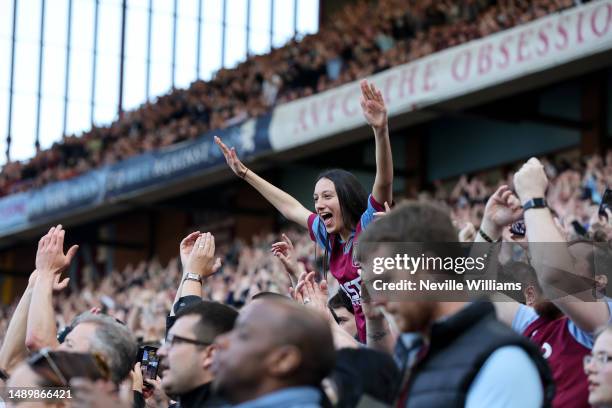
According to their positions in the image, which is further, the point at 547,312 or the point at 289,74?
the point at 289,74

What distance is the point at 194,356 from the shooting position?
373cm

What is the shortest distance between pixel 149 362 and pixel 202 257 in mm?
537

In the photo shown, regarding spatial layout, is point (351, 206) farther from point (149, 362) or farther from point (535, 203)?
point (535, 203)

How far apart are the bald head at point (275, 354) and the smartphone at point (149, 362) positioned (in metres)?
2.31

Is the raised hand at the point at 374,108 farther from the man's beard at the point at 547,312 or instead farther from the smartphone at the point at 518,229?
the man's beard at the point at 547,312

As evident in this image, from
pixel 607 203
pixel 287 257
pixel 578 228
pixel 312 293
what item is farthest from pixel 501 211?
pixel 578 228

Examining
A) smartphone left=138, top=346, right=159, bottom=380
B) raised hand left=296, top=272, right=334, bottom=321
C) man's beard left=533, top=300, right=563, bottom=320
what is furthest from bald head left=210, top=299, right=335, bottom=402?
smartphone left=138, top=346, right=159, bottom=380

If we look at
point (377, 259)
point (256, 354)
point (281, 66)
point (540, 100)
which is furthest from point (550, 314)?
point (281, 66)

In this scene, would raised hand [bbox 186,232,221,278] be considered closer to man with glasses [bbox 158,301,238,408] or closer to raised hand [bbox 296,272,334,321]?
raised hand [bbox 296,272,334,321]

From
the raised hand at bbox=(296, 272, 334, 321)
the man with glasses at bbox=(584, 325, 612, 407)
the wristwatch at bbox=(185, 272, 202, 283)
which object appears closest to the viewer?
the man with glasses at bbox=(584, 325, 612, 407)

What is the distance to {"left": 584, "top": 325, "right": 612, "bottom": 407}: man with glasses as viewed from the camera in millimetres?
3303

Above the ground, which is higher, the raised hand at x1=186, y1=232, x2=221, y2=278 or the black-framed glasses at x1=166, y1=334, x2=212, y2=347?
the raised hand at x1=186, y1=232, x2=221, y2=278

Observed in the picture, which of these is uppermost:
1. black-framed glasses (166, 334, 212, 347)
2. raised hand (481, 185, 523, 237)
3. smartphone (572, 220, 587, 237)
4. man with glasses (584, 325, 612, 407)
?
smartphone (572, 220, 587, 237)

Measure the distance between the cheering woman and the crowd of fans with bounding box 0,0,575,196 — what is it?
304 inches
